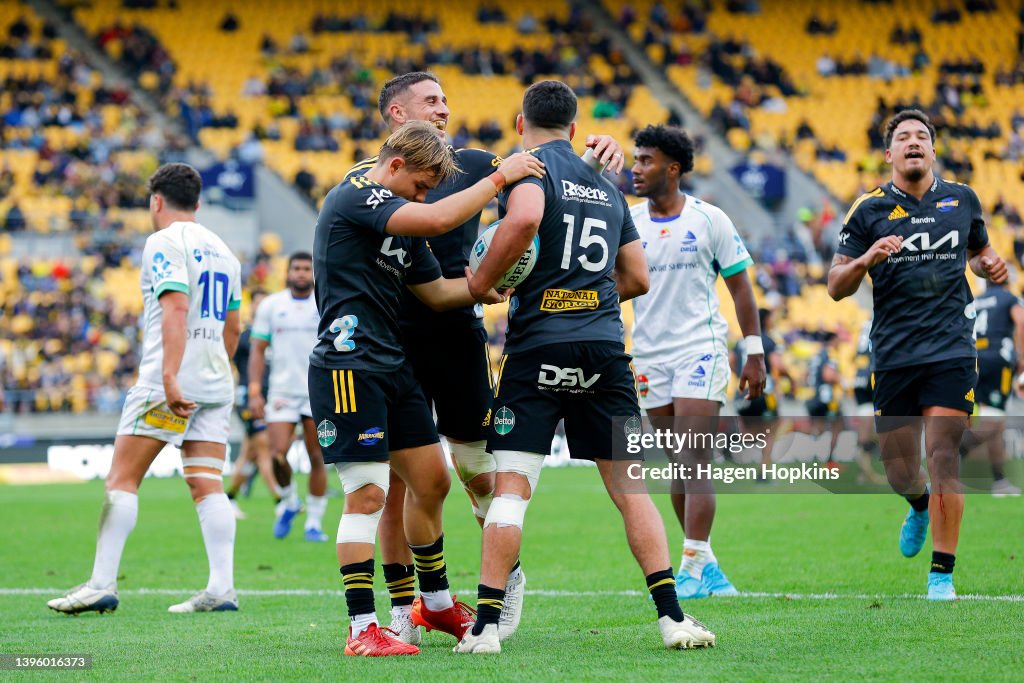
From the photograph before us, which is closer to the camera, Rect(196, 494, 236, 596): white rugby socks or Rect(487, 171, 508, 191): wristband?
Rect(487, 171, 508, 191): wristband

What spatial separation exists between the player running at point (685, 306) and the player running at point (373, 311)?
252 cm

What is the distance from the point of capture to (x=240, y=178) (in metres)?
30.3

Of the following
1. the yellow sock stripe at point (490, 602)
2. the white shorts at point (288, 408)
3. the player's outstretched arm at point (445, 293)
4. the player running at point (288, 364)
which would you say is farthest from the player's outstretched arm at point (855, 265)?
the white shorts at point (288, 408)

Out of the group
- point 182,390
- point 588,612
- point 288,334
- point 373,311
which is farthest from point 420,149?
point 288,334

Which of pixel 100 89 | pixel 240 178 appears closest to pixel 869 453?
pixel 240 178

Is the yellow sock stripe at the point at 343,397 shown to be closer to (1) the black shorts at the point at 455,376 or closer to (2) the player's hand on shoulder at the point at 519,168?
(1) the black shorts at the point at 455,376

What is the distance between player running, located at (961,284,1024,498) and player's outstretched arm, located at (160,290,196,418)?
382 inches

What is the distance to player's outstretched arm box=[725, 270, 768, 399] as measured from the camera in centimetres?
782

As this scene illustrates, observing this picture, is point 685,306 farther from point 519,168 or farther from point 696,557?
point 519,168

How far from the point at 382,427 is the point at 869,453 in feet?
36.0

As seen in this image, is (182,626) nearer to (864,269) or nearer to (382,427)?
(382,427)

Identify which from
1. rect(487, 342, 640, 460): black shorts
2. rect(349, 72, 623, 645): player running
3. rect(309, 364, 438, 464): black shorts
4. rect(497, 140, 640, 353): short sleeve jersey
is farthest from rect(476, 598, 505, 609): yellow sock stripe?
rect(497, 140, 640, 353): short sleeve jersey

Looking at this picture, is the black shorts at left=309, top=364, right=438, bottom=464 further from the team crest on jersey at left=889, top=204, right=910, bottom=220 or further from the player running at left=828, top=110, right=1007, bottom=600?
the team crest on jersey at left=889, top=204, right=910, bottom=220

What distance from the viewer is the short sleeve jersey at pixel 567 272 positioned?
5.62 meters
